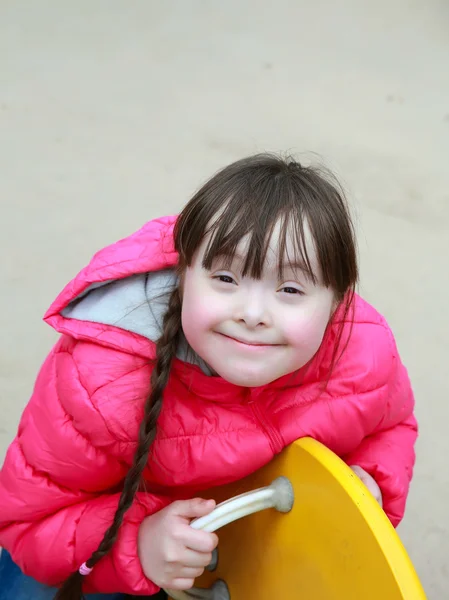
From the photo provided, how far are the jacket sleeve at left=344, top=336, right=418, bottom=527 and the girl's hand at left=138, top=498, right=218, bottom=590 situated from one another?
8.4 inches

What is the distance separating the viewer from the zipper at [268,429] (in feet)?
2.32

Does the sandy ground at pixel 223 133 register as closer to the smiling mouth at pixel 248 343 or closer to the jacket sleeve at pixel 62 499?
the jacket sleeve at pixel 62 499

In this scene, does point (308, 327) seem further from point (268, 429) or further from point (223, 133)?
point (223, 133)

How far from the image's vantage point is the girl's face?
594 mm

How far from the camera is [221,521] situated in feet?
2.15

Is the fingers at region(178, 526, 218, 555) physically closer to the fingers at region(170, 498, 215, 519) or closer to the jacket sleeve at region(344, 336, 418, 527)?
the fingers at region(170, 498, 215, 519)

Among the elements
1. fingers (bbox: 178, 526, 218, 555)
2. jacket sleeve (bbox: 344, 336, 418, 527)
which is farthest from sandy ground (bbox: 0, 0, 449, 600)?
fingers (bbox: 178, 526, 218, 555)

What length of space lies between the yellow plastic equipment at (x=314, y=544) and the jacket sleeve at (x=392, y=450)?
0.14 meters

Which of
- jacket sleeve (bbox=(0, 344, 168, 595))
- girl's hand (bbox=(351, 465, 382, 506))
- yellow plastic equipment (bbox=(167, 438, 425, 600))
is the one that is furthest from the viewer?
girl's hand (bbox=(351, 465, 382, 506))

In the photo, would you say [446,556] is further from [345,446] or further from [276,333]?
[276,333]

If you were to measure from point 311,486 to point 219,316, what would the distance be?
18cm

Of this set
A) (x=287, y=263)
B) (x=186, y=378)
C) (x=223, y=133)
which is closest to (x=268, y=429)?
(x=186, y=378)

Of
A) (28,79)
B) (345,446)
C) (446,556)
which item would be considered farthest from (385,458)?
(28,79)

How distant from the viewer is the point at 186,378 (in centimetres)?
70
